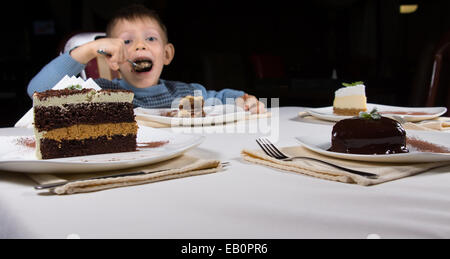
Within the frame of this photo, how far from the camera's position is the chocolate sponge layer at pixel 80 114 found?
99 centimetres

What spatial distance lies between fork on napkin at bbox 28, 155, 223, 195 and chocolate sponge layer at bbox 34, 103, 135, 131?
0.71 ft

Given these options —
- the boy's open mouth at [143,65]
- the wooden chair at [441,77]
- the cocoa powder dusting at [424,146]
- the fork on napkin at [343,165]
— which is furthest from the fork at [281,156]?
the wooden chair at [441,77]

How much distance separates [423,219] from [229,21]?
755 cm

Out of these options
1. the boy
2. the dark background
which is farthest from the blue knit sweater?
the dark background

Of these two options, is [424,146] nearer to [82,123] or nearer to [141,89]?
[82,123]

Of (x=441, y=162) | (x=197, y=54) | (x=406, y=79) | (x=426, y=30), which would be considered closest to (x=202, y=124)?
(x=441, y=162)

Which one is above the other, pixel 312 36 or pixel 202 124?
pixel 312 36

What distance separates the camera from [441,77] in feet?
8.05

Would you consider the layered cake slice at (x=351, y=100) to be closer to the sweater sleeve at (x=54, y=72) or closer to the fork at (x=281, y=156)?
the fork at (x=281, y=156)

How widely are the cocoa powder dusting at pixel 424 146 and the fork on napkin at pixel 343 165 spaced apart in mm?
85

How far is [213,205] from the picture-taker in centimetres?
64

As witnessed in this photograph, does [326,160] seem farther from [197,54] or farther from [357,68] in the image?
[357,68]

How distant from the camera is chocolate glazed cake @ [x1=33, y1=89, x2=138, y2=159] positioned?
3.23 feet

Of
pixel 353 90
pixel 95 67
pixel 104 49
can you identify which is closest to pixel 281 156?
pixel 353 90
